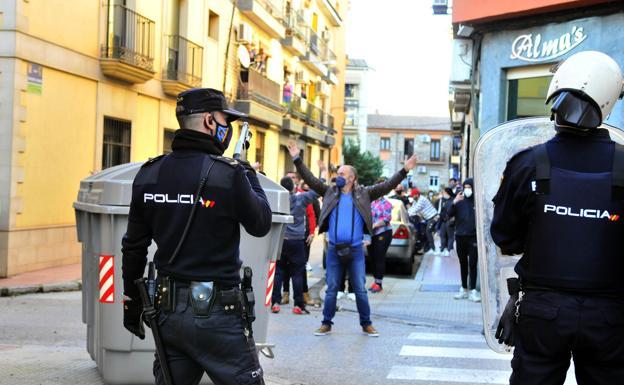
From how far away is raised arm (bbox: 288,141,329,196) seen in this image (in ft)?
28.3

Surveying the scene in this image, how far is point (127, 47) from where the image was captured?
17359 mm

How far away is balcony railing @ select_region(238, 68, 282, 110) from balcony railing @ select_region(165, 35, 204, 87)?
468 cm

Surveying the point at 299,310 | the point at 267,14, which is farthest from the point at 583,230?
the point at 267,14

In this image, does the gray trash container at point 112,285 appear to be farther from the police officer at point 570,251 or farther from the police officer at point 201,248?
the police officer at point 570,251

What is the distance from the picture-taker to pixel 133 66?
55.9ft

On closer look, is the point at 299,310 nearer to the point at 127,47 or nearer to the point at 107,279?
the point at 107,279

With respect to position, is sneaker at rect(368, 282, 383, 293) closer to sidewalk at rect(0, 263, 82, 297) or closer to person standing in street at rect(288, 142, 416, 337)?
person standing in street at rect(288, 142, 416, 337)

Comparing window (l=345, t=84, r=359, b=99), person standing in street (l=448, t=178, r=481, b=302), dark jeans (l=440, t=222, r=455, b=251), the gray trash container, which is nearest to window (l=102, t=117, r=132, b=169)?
dark jeans (l=440, t=222, r=455, b=251)

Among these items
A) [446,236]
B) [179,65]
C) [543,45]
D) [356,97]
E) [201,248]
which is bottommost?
[446,236]

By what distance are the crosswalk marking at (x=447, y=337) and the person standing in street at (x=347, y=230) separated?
0.50 m

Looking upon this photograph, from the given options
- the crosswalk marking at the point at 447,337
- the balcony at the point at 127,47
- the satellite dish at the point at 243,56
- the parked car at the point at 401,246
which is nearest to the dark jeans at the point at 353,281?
the crosswalk marking at the point at 447,337

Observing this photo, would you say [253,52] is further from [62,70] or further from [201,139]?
[201,139]

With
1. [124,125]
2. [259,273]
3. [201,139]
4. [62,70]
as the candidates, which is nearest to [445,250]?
[124,125]

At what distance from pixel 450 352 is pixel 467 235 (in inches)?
157
